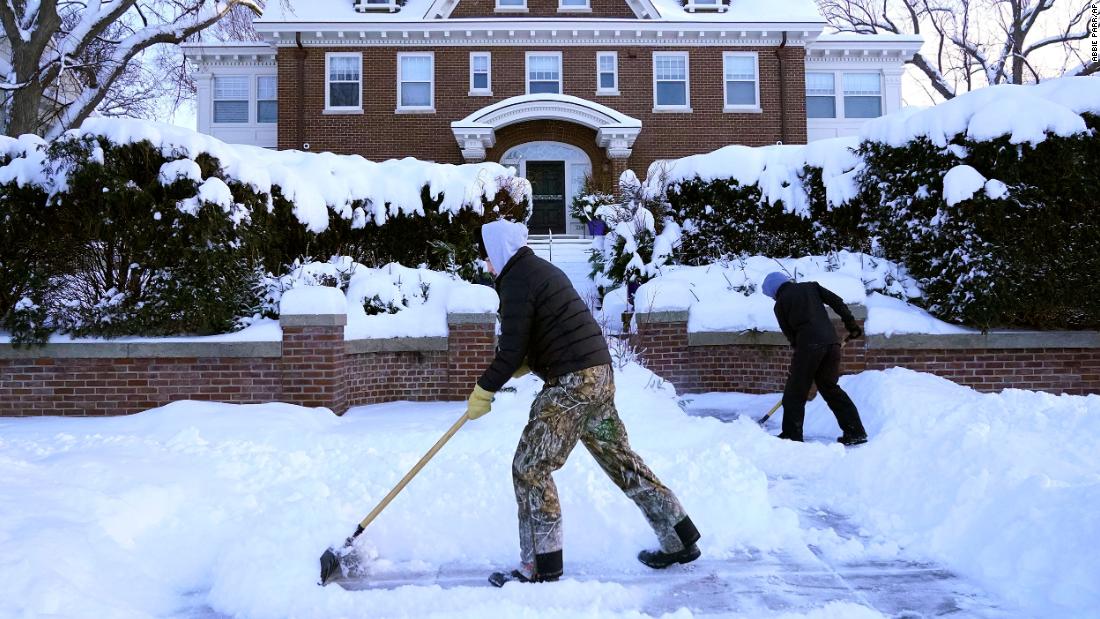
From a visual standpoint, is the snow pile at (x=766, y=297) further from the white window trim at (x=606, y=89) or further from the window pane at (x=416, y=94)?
the window pane at (x=416, y=94)

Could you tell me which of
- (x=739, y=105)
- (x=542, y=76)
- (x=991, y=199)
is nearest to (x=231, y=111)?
(x=542, y=76)

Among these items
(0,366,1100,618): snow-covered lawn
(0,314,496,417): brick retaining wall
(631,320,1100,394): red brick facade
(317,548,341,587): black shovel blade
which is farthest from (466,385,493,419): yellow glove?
(631,320,1100,394): red brick facade

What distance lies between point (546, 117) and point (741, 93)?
19.2 ft

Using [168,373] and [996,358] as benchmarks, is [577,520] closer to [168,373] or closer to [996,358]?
[168,373]

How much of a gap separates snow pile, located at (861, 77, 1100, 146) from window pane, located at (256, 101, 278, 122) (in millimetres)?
17905

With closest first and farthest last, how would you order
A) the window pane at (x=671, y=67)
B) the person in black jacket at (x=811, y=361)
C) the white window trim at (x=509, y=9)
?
the person in black jacket at (x=811, y=361)
the white window trim at (x=509, y=9)
the window pane at (x=671, y=67)

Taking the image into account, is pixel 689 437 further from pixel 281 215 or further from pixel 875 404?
pixel 281 215

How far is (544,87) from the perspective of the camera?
2133 cm

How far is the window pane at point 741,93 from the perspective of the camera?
21.4 metres

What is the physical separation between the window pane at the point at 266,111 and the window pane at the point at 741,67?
1309 centimetres

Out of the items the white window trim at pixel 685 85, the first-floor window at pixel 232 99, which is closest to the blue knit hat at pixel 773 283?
the white window trim at pixel 685 85

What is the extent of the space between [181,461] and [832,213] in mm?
8824

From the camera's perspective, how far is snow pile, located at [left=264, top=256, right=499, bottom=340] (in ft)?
28.4

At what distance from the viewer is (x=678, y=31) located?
2097 cm
